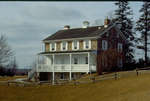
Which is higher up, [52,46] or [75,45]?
[52,46]

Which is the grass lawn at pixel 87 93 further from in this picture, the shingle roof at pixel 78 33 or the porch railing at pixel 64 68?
the shingle roof at pixel 78 33

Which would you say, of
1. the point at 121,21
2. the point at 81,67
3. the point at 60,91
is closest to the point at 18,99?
the point at 60,91

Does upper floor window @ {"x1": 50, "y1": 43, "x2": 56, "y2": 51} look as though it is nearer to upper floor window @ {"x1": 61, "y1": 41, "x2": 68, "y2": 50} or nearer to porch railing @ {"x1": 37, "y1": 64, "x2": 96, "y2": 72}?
upper floor window @ {"x1": 61, "y1": 41, "x2": 68, "y2": 50}

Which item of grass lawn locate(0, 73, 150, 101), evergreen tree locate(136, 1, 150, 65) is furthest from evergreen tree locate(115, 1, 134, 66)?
grass lawn locate(0, 73, 150, 101)

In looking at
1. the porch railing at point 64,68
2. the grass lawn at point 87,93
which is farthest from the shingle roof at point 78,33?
the grass lawn at point 87,93

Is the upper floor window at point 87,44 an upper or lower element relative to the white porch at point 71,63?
upper

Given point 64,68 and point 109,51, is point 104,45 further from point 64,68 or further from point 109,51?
point 64,68

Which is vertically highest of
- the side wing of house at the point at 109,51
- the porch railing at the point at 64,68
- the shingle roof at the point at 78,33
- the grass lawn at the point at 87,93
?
the shingle roof at the point at 78,33

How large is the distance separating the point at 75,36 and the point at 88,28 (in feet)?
10.9

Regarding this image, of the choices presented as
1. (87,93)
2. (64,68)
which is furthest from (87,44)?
(87,93)

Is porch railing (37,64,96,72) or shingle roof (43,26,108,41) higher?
shingle roof (43,26,108,41)

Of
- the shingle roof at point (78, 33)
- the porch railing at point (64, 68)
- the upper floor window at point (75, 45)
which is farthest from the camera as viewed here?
the upper floor window at point (75, 45)

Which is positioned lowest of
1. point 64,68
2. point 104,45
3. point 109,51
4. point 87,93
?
point 87,93

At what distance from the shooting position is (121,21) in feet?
155
